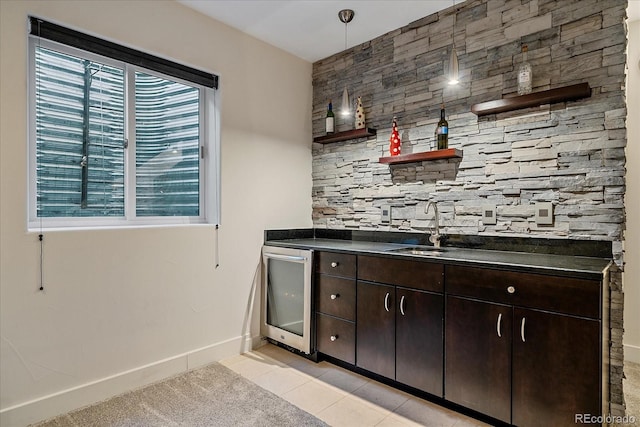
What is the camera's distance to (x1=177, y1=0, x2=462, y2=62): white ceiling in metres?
2.57

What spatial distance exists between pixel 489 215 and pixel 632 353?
161cm

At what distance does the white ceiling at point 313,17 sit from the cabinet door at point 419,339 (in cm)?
200

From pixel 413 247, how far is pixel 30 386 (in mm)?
2456

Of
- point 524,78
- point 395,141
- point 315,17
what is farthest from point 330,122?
point 524,78

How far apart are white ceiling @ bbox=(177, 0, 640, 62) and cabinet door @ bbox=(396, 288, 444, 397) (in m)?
2.00

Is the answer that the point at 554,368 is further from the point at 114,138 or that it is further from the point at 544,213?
the point at 114,138

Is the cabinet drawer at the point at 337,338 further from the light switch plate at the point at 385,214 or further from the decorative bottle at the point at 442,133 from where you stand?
the decorative bottle at the point at 442,133

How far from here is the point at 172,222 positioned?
2.68 meters

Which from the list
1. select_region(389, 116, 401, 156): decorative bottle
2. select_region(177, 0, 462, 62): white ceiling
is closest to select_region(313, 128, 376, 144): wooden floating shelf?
select_region(389, 116, 401, 156): decorative bottle

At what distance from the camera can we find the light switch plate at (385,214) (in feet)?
9.78

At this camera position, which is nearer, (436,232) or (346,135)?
(436,232)

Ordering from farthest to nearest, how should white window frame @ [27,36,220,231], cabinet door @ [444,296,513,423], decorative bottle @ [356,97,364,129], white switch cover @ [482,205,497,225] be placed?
decorative bottle @ [356,97,364,129] < white switch cover @ [482,205,497,225] < white window frame @ [27,36,220,231] < cabinet door @ [444,296,513,423]

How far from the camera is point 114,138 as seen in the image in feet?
7.87

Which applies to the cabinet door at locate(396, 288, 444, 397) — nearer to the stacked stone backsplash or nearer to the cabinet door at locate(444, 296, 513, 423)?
the cabinet door at locate(444, 296, 513, 423)
